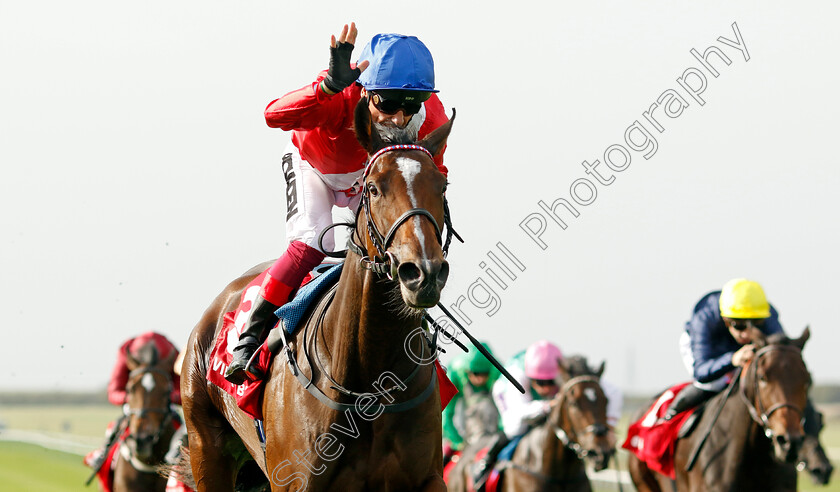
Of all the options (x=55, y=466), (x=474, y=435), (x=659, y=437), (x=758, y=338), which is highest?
(x=55, y=466)

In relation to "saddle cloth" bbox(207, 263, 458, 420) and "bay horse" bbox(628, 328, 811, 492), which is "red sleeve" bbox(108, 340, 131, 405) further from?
"saddle cloth" bbox(207, 263, 458, 420)

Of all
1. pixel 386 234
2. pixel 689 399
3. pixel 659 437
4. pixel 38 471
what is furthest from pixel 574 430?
pixel 38 471

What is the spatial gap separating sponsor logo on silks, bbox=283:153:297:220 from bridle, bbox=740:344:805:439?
3862mm

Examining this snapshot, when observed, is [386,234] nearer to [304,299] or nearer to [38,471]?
[304,299]

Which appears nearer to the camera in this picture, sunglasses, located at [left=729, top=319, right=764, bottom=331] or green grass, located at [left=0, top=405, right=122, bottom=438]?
sunglasses, located at [left=729, top=319, right=764, bottom=331]

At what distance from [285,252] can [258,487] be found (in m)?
1.48

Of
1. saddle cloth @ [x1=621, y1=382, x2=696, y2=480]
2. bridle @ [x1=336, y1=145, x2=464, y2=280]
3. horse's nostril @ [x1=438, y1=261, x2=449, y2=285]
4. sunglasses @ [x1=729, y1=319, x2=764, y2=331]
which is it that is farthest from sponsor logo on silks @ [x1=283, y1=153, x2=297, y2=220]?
saddle cloth @ [x1=621, y1=382, x2=696, y2=480]

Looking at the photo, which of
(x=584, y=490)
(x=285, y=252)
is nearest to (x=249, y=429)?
(x=285, y=252)

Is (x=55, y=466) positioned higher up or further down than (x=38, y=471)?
further down

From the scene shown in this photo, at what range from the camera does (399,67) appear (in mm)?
4199

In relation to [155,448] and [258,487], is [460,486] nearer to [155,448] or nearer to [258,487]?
[155,448]

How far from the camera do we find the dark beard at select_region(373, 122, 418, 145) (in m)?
3.95

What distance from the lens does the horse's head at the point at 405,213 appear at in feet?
11.4

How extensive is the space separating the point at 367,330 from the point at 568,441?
5.73m
